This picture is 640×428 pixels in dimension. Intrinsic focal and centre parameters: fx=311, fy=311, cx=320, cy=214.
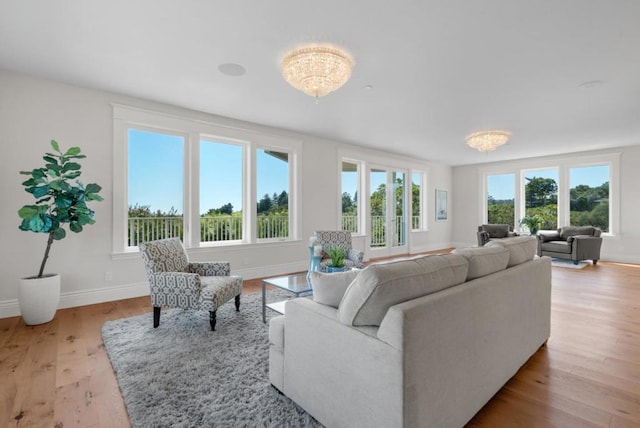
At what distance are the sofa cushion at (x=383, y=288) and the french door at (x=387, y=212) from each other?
18.6 ft

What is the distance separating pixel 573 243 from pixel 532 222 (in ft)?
4.35

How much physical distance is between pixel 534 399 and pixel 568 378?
Result: 0.47 metres

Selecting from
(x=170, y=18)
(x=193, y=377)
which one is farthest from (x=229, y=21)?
(x=193, y=377)

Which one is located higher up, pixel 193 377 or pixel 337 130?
pixel 337 130

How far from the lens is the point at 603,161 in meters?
7.14

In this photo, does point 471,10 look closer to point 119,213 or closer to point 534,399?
point 534,399

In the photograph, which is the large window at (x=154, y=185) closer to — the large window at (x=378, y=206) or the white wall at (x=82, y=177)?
the white wall at (x=82, y=177)

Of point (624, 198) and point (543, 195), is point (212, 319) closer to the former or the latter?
point (543, 195)

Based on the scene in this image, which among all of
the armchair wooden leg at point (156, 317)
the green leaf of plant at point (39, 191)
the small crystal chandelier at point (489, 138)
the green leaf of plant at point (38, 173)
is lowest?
the armchair wooden leg at point (156, 317)

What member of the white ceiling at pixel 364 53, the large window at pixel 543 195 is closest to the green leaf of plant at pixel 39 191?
the white ceiling at pixel 364 53

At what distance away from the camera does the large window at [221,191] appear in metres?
4.85

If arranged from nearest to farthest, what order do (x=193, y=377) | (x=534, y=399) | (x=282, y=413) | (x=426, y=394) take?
(x=426, y=394)
(x=282, y=413)
(x=534, y=399)
(x=193, y=377)

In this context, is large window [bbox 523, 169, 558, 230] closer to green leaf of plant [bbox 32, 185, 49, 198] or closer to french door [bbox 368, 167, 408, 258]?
french door [bbox 368, 167, 408, 258]

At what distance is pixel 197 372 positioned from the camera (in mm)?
2209
